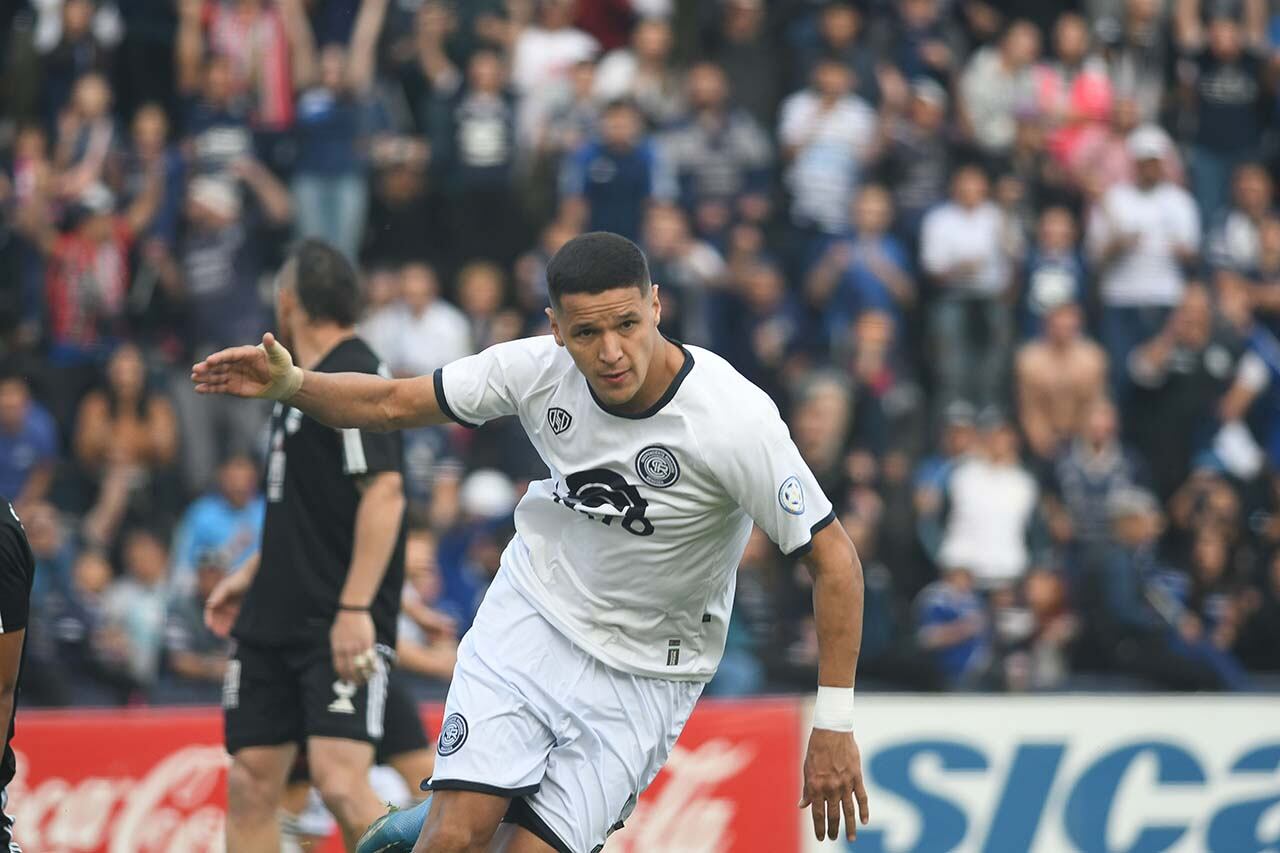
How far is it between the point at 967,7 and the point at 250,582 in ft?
40.7

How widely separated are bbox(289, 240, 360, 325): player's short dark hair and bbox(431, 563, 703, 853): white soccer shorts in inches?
66.6

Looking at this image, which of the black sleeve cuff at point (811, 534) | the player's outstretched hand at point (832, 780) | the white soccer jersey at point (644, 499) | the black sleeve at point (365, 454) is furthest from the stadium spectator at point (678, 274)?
the player's outstretched hand at point (832, 780)

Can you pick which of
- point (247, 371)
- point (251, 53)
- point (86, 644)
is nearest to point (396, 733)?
point (247, 371)

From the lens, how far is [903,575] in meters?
13.7

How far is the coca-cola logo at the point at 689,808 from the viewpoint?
10.1 meters

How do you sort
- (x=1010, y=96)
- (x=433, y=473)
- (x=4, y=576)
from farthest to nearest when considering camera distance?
(x=1010, y=96)
(x=433, y=473)
(x=4, y=576)

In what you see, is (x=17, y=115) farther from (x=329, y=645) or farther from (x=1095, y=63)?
(x=329, y=645)

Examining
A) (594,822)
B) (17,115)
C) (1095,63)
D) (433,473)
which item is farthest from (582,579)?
(1095,63)

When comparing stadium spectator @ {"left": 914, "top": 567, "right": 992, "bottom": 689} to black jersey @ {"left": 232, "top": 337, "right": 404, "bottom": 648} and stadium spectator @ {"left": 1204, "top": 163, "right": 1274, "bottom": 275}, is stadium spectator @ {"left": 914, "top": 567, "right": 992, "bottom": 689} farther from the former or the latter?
black jersey @ {"left": 232, "top": 337, "right": 404, "bottom": 648}

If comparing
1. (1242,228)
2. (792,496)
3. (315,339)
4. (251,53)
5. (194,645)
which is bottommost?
(194,645)

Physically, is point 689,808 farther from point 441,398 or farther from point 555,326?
point 555,326

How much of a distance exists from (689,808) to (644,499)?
456 cm

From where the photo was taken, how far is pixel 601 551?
6035mm

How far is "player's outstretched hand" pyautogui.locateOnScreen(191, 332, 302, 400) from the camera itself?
580cm
